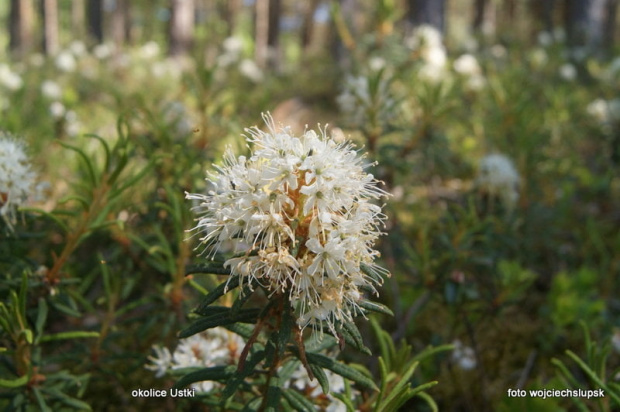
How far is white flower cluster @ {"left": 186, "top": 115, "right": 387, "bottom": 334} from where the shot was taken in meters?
1.22

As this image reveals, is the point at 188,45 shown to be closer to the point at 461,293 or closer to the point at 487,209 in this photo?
the point at 487,209

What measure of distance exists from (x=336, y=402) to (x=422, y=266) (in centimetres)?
97

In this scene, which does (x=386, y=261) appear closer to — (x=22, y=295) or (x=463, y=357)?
(x=463, y=357)

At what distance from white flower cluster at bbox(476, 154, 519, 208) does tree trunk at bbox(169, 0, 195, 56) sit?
24.5 feet

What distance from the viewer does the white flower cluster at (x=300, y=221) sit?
1.22m

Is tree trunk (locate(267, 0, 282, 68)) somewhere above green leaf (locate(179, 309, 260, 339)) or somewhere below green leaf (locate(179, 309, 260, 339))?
above

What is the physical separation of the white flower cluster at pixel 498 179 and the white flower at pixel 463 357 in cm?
93

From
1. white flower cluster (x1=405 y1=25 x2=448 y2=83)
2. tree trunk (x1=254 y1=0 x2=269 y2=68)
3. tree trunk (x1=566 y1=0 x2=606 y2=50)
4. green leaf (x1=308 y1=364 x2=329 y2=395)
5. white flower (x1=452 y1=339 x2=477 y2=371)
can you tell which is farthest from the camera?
tree trunk (x1=254 y1=0 x2=269 y2=68)

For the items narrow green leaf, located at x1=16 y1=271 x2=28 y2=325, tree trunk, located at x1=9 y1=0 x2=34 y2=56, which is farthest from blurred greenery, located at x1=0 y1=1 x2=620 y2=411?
tree trunk, located at x1=9 y1=0 x2=34 y2=56

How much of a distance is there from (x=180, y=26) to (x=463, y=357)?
8259 millimetres

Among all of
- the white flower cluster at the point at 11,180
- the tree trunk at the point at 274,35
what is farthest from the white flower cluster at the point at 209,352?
the tree trunk at the point at 274,35

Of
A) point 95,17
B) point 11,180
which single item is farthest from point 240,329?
point 95,17

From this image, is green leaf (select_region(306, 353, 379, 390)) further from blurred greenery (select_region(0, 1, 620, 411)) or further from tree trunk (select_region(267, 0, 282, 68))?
tree trunk (select_region(267, 0, 282, 68))

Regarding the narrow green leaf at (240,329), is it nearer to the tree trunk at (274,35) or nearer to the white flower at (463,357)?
the white flower at (463,357)
